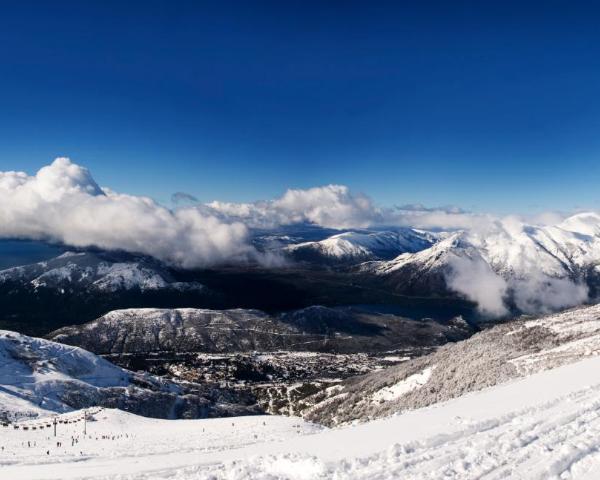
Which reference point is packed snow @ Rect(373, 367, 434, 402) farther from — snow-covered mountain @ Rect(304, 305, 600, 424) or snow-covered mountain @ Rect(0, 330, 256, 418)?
snow-covered mountain @ Rect(0, 330, 256, 418)

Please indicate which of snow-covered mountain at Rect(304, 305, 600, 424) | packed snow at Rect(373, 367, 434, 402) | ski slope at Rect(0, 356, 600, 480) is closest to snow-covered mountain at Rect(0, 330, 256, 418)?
snow-covered mountain at Rect(304, 305, 600, 424)

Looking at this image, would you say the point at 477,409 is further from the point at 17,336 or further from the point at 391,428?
the point at 17,336

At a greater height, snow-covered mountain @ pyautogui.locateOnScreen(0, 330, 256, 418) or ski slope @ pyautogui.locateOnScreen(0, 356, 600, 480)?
ski slope @ pyautogui.locateOnScreen(0, 356, 600, 480)

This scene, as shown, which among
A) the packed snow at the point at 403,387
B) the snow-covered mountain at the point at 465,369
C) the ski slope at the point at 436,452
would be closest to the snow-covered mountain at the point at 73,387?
the snow-covered mountain at the point at 465,369

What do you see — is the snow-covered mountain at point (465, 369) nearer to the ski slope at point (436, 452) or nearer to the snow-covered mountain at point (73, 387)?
the snow-covered mountain at point (73, 387)

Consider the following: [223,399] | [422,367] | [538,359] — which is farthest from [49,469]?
[223,399]
